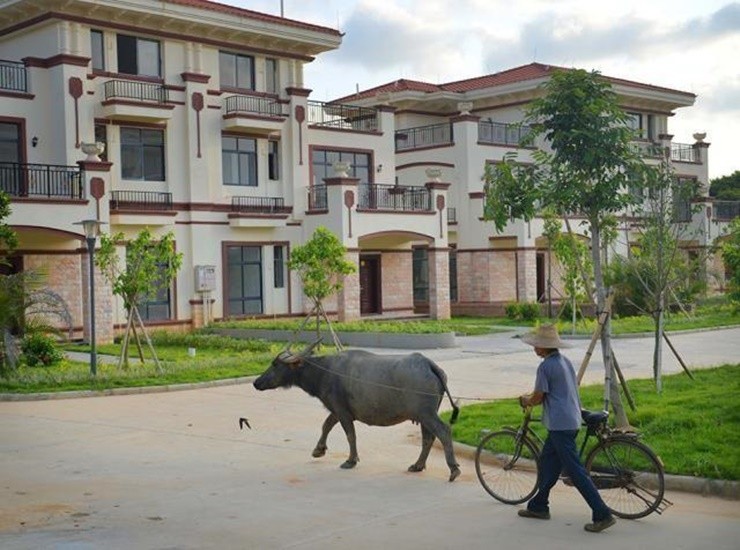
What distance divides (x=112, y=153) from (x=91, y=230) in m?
10.8

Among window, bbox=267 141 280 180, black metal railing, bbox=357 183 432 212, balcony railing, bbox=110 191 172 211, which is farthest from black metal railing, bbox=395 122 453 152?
balcony railing, bbox=110 191 172 211

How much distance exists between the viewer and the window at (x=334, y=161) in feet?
119

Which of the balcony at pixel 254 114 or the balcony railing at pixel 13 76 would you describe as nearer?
the balcony railing at pixel 13 76

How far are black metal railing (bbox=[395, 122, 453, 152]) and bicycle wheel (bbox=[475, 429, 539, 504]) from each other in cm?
3352

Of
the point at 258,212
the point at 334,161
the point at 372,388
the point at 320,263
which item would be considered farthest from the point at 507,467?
the point at 334,161

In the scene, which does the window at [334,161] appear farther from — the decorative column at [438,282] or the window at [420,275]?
the window at [420,275]

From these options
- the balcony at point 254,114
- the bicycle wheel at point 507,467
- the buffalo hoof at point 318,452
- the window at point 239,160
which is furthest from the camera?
the window at point 239,160

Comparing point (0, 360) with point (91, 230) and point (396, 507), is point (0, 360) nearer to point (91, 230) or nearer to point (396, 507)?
point (91, 230)

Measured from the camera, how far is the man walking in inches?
339

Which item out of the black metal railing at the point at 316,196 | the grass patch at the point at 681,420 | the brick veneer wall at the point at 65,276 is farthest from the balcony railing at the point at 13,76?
the grass patch at the point at 681,420

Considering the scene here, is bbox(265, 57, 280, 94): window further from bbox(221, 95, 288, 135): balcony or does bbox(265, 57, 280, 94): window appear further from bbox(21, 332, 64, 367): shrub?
bbox(21, 332, 64, 367): shrub

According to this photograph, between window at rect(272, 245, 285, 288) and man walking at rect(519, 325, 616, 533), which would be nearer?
man walking at rect(519, 325, 616, 533)

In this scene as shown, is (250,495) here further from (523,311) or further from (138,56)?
(523,311)

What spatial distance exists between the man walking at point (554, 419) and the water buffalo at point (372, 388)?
6.15 feet
